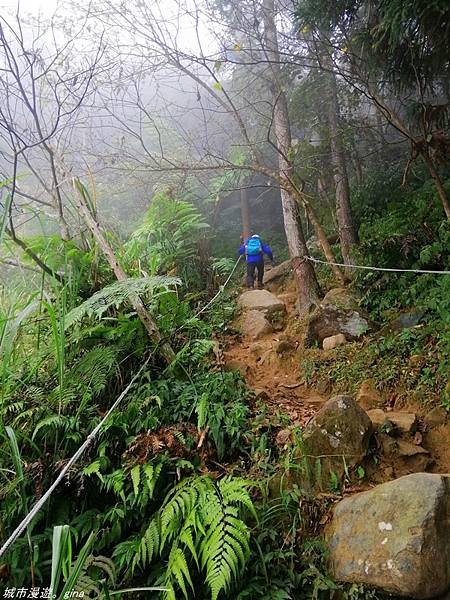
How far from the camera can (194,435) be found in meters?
2.48

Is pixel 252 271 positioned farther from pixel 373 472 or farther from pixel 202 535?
pixel 202 535

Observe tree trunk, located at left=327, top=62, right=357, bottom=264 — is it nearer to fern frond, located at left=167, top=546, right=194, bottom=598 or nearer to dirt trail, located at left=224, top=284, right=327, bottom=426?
dirt trail, located at left=224, top=284, right=327, bottom=426

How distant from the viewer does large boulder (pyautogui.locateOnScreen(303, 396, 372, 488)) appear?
2382 millimetres

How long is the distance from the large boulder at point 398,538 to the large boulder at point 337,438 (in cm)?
29

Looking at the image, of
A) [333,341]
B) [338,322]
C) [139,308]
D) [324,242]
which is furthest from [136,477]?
[324,242]

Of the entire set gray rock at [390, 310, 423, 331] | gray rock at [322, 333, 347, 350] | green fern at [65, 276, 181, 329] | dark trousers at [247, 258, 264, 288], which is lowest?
gray rock at [322, 333, 347, 350]

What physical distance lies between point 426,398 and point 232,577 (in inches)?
89.1

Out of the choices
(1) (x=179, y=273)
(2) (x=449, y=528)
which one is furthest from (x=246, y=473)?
(1) (x=179, y=273)

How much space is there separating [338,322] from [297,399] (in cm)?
148

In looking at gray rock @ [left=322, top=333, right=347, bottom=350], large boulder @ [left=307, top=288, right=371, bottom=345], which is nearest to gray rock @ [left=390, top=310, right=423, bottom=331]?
large boulder @ [left=307, top=288, right=371, bottom=345]

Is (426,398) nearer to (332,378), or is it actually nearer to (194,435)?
(332,378)

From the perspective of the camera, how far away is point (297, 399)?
3445 millimetres

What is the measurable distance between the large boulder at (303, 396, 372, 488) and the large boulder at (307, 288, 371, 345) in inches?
75.8

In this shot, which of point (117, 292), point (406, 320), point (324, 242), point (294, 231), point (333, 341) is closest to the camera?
point (117, 292)
